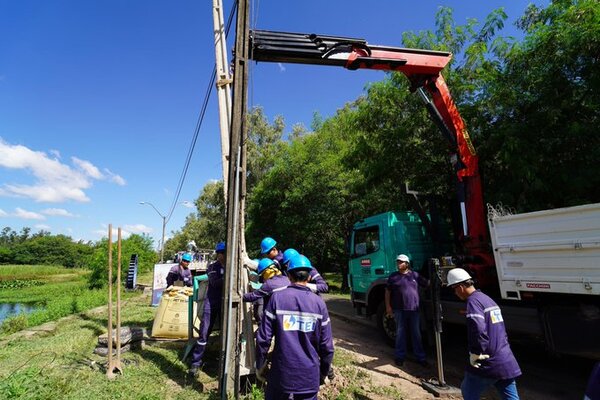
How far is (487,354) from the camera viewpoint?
2859mm

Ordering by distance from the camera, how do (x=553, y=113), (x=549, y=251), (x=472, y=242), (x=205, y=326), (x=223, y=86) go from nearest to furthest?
(x=549, y=251)
(x=205, y=326)
(x=223, y=86)
(x=472, y=242)
(x=553, y=113)

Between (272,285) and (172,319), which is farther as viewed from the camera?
(172,319)

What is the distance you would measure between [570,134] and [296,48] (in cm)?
506

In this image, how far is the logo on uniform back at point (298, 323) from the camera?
256 cm

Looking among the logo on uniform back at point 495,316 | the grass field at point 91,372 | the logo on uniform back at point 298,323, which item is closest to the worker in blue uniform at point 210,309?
the grass field at point 91,372

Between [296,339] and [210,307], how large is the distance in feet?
9.64

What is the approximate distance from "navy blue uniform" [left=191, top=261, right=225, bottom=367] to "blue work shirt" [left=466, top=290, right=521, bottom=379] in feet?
11.6

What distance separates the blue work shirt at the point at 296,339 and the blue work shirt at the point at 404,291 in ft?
10.9

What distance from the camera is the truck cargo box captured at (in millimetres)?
3686

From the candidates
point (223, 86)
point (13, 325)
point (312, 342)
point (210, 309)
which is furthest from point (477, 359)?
point (13, 325)

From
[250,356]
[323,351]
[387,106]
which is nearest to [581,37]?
[387,106]

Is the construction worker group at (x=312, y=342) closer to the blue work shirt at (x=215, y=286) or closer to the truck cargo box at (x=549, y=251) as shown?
the truck cargo box at (x=549, y=251)

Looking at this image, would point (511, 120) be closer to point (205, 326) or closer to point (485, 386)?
point (485, 386)

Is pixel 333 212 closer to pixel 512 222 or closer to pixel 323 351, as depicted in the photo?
pixel 512 222
